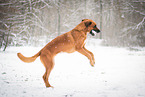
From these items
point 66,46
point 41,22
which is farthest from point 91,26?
point 41,22

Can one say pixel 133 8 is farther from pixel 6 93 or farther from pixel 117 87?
pixel 6 93

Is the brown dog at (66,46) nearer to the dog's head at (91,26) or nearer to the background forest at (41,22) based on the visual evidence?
the dog's head at (91,26)

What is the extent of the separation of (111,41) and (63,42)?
13.9 metres

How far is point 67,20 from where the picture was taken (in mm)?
21109

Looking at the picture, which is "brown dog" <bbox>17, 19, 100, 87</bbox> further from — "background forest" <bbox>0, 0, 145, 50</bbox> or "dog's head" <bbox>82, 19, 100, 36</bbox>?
"background forest" <bbox>0, 0, 145, 50</bbox>

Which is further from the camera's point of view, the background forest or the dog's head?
the background forest

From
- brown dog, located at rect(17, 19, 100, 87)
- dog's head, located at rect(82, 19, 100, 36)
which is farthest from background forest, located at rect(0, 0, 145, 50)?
dog's head, located at rect(82, 19, 100, 36)

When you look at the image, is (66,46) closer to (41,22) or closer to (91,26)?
(91,26)

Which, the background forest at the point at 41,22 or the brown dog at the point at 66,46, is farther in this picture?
the background forest at the point at 41,22

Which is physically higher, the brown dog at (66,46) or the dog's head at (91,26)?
the dog's head at (91,26)

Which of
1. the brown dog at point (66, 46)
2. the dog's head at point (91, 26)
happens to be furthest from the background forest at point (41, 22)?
the dog's head at point (91, 26)

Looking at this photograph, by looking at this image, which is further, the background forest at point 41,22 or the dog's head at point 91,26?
the background forest at point 41,22

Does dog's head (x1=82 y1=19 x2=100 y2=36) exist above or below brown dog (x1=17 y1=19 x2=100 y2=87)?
above

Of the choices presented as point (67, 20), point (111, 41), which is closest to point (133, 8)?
point (111, 41)
